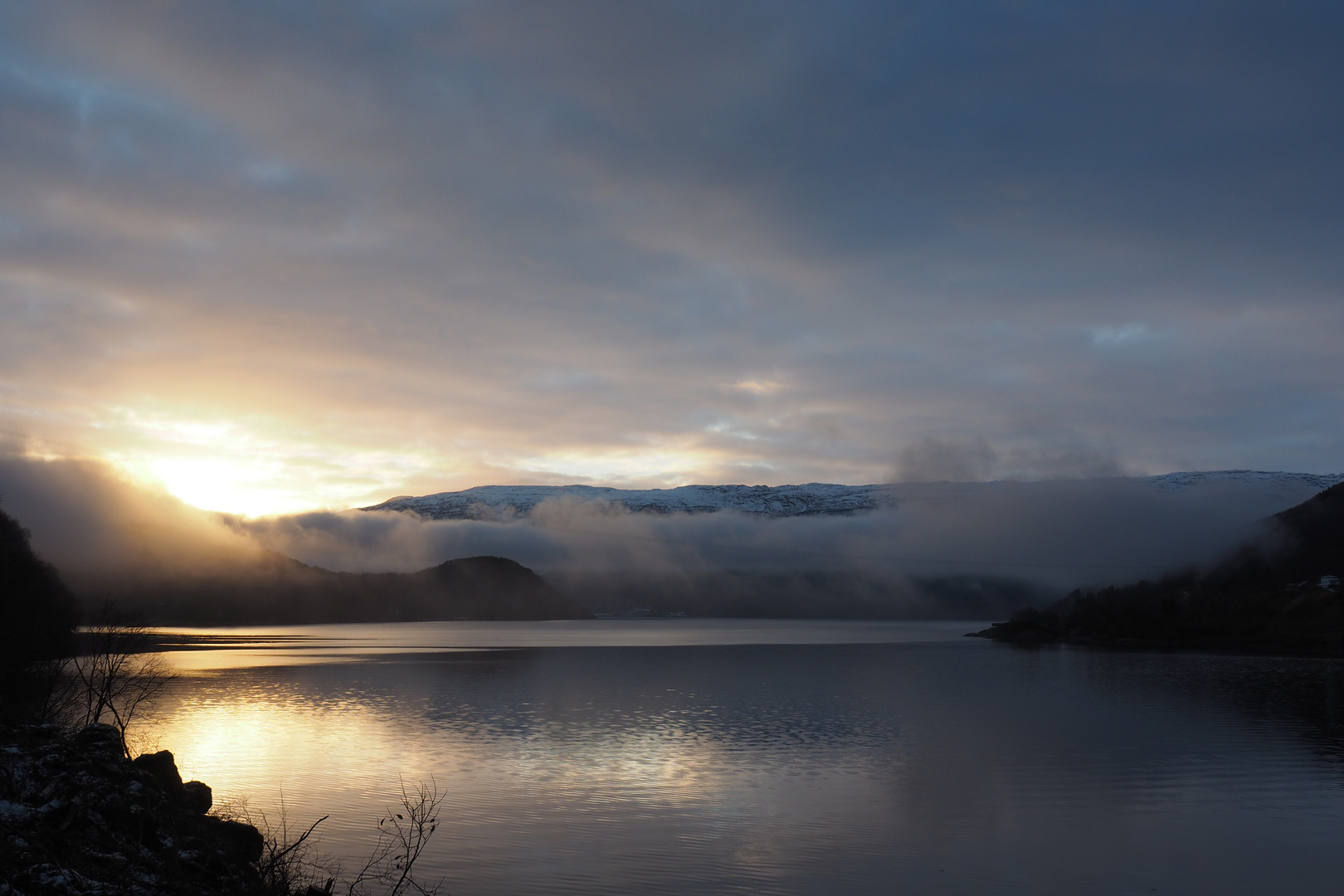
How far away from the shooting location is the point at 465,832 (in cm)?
2625

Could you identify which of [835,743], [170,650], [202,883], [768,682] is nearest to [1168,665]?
[768,682]

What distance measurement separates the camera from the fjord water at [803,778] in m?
23.2

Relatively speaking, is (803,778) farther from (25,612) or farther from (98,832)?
(25,612)

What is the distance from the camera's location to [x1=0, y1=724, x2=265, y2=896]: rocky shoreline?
14742 millimetres

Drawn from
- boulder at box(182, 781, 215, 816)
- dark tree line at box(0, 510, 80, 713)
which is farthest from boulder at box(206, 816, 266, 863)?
dark tree line at box(0, 510, 80, 713)

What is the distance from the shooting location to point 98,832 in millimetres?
17656

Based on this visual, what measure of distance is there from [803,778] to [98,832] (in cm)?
2442

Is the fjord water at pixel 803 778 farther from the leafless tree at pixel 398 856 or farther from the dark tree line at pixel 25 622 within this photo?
the dark tree line at pixel 25 622

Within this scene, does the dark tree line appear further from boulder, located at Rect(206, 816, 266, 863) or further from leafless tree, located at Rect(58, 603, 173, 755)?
boulder, located at Rect(206, 816, 266, 863)

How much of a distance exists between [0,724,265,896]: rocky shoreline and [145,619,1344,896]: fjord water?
4.64m

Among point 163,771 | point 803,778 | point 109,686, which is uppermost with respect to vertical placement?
point 109,686

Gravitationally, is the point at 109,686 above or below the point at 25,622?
below

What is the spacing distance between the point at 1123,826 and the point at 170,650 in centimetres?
13176

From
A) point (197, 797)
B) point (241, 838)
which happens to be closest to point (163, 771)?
point (197, 797)
